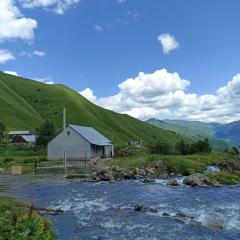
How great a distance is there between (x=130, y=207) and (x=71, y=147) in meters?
49.8

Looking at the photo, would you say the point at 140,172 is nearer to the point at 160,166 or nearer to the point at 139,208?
the point at 160,166

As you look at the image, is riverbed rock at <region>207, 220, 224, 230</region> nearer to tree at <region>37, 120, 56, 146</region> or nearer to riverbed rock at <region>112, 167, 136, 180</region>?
riverbed rock at <region>112, 167, 136, 180</region>

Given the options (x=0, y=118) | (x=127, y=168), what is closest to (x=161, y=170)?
(x=127, y=168)

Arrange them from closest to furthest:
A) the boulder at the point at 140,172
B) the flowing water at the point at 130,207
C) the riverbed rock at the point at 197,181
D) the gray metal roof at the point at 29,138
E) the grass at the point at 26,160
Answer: the flowing water at the point at 130,207 → the riverbed rock at the point at 197,181 → the boulder at the point at 140,172 → the grass at the point at 26,160 → the gray metal roof at the point at 29,138

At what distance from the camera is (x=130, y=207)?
39.4m

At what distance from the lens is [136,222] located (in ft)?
107

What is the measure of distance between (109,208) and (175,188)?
16533 millimetres

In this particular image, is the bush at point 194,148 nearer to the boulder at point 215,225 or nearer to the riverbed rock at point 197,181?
the riverbed rock at point 197,181

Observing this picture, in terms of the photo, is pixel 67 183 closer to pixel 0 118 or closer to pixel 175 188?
pixel 175 188

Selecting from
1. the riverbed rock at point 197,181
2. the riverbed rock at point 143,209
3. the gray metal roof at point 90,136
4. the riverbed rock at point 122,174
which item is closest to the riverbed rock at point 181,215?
the riverbed rock at point 143,209

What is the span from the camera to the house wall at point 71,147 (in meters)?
87.2

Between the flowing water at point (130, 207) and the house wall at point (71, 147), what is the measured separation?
990 inches

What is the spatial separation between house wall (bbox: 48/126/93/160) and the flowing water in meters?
25.1

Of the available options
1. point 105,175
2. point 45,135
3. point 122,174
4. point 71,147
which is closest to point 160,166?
point 122,174
